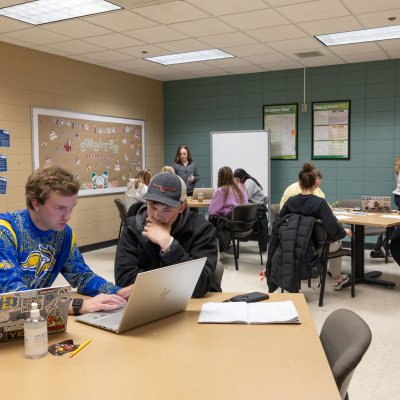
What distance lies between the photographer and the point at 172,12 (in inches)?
177

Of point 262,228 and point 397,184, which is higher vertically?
point 397,184

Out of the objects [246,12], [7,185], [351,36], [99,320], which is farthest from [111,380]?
[351,36]


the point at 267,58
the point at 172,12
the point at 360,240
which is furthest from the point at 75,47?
the point at 360,240

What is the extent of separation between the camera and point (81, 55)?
6.40 metres

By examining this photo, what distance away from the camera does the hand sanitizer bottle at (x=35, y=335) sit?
1402mm

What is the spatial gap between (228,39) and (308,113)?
2.38m

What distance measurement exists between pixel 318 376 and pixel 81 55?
19.7 feet

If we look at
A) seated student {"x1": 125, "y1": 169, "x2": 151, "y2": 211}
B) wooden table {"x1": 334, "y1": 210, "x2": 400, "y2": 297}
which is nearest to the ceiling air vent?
wooden table {"x1": 334, "y1": 210, "x2": 400, "y2": 297}

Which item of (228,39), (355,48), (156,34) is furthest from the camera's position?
(355,48)

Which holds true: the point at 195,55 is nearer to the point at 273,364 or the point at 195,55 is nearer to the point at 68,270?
the point at 68,270

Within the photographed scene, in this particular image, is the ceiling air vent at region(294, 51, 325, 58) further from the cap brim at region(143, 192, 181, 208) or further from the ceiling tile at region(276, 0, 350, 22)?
the cap brim at region(143, 192, 181, 208)

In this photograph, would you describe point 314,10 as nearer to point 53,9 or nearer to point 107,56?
point 53,9

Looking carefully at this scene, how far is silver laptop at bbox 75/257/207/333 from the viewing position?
1526mm

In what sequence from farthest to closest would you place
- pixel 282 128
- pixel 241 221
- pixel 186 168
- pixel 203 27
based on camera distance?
pixel 186 168 < pixel 282 128 < pixel 241 221 < pixel 203 27
